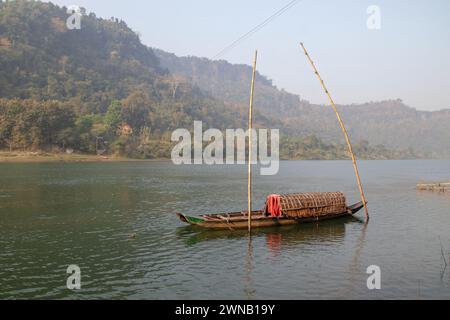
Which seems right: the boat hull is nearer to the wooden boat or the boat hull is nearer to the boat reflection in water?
the wooden boat

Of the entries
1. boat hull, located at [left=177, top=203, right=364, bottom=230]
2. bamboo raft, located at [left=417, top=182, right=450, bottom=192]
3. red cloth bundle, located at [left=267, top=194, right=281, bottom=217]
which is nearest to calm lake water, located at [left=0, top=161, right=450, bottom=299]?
boat hull, located at [left=177, top=203, right=364, bottom=230]

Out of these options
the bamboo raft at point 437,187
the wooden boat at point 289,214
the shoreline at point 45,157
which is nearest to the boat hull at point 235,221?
the wooden boat at point 289,214

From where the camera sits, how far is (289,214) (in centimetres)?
3791

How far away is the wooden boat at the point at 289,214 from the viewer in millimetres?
35969

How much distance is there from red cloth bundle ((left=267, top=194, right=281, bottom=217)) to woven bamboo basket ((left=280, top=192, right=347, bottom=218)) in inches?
14.6

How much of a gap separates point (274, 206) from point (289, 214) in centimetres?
162

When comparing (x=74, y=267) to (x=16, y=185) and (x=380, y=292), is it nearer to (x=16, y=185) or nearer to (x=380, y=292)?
(x=380, y=292)

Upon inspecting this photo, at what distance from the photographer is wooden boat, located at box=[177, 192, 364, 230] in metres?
36.0

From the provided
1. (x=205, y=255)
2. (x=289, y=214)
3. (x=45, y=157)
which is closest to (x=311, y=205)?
(x=289, y=214)

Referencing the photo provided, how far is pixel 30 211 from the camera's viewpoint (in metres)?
46.5
